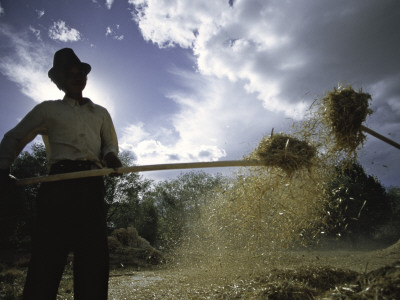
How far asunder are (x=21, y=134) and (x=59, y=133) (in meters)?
0.31

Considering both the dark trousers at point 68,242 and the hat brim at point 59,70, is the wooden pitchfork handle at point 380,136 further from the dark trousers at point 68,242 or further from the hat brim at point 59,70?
the hat brim at point 59,70

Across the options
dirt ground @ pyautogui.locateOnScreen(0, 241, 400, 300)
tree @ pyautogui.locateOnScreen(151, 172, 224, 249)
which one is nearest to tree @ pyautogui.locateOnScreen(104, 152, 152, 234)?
tree @ pyautogui.locateOnScreen(151, 172, 224, 249)

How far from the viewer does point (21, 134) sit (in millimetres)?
2248

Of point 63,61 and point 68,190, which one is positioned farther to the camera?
point 63,61

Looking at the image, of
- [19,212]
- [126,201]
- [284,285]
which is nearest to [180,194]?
[126,201]

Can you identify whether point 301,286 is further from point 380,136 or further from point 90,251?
point 90,251

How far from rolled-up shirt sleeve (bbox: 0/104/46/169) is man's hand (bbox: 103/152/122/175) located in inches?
25.2

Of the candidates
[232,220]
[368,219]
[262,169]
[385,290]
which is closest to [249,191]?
[262,169]

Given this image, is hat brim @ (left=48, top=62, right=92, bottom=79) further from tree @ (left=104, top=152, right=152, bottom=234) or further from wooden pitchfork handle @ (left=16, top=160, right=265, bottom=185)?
tree @ (left=104, top=152, right=152, bottom=234)

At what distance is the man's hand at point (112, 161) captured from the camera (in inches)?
95.7

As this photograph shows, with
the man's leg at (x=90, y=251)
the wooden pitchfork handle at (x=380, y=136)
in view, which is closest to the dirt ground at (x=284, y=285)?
the wooden pitchfork handle at (x=380, y=136)

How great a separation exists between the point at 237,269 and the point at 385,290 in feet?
11.7

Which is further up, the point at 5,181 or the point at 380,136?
the point at 380,136

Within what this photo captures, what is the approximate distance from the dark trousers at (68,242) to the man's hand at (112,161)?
11.7 inches
